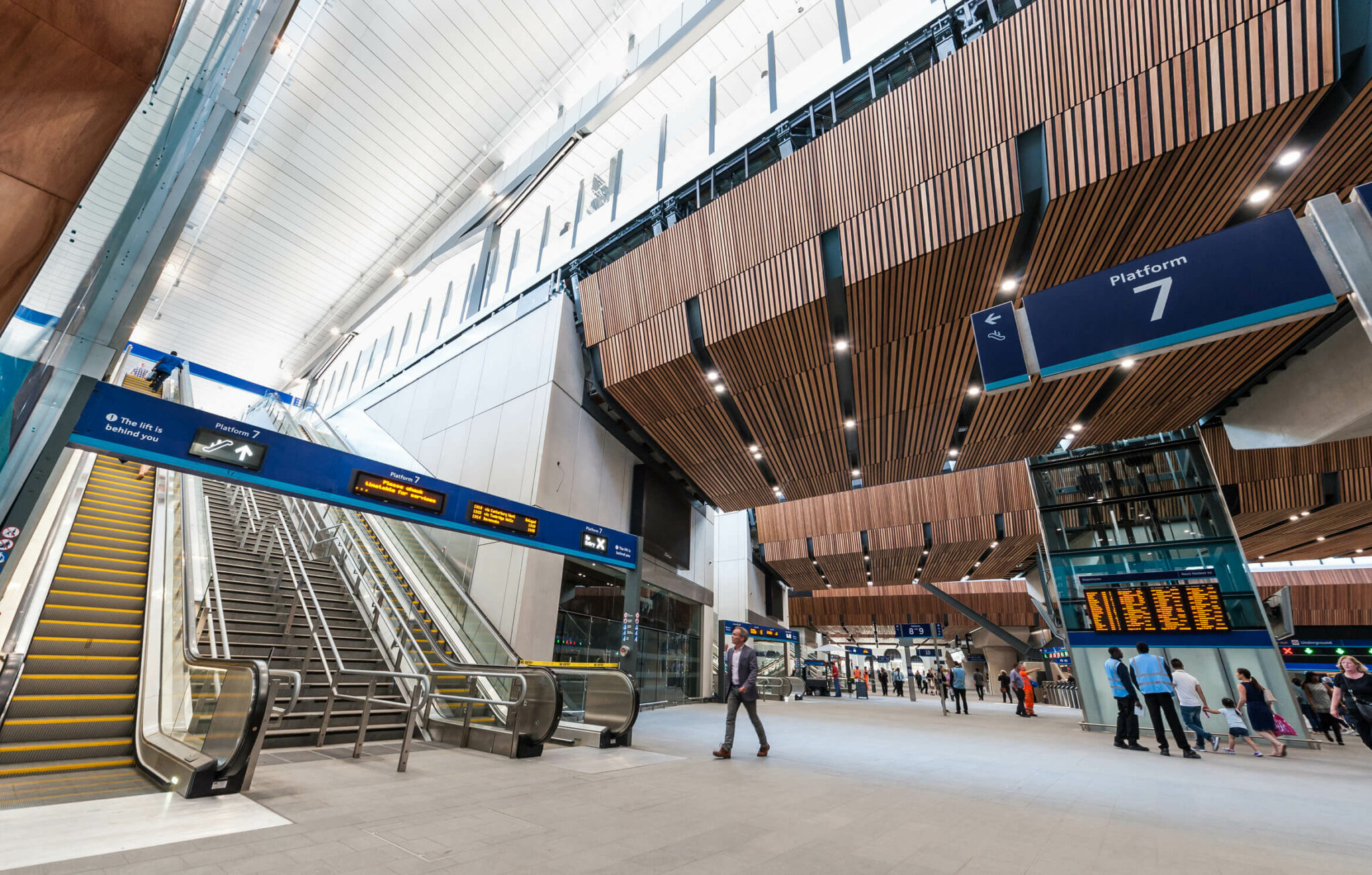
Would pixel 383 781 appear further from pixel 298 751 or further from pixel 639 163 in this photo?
pixel 639 163

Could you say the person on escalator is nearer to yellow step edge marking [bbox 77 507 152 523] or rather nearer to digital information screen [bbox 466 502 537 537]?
yellow step edge marking [bbox 77 507 152 523]

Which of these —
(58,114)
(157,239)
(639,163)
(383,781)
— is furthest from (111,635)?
(639,163)

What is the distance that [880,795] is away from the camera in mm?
4398

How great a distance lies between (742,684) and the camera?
630cm

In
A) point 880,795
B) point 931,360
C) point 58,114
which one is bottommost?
point 880,795

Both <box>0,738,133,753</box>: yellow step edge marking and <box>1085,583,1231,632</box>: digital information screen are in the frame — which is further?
<box>1085,583,1231,632</box>: digital information screen

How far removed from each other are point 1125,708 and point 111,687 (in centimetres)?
1159

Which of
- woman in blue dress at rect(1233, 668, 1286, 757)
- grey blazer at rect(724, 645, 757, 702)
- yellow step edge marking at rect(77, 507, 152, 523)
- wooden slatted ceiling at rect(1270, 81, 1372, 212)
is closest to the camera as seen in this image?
wooden slatted ceiling at rect(1270, 81, 1372, 212)

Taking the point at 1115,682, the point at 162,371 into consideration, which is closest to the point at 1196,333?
the point at 1115,682

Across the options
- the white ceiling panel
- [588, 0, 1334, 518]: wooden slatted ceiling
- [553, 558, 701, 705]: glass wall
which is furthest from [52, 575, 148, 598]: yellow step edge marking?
the white ceiling panel

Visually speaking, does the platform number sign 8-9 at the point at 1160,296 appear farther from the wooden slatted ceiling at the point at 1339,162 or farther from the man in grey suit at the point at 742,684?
the man in grey suit at the point at 742,684

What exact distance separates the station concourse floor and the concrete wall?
13.3 ft

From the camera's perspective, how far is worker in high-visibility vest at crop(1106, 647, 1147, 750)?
25.5 ft

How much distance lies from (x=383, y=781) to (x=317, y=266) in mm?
→ 17105
